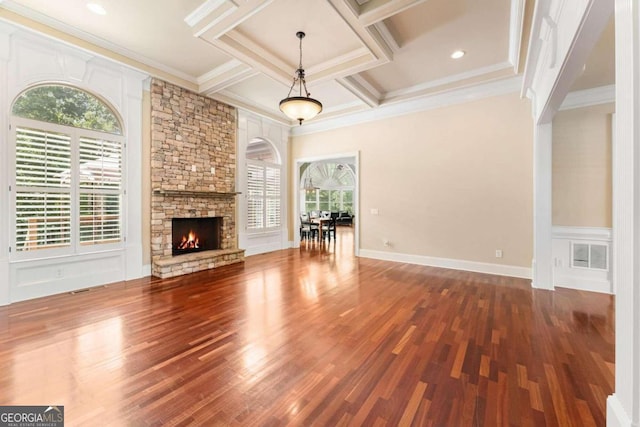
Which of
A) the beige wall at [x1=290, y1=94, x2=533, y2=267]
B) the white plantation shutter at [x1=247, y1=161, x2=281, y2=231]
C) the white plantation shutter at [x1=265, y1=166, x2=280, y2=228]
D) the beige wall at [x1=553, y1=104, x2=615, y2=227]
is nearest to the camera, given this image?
the beige wall at [x1=553, y1=104, x2=615, y2=227]

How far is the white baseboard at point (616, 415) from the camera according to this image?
3.56ft

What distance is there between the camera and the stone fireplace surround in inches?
191

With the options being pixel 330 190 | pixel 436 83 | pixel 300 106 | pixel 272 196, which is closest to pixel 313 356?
pixel 300 106

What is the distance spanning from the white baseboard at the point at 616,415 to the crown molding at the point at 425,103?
5.00 meters

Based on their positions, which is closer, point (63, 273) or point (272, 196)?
point (63, 273)

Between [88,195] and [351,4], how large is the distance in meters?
4.61

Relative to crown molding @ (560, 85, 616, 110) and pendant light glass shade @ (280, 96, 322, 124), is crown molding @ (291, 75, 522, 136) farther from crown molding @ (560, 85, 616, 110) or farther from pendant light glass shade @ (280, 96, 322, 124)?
pendant light glass shade @ (280, 96, 322, 124)

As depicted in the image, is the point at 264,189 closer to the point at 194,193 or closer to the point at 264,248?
the point at 264,248

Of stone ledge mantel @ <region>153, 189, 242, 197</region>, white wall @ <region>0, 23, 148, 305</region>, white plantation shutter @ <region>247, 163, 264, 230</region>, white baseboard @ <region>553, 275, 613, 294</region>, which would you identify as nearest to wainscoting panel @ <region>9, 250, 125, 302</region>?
white wall @ <region>0, 23, 148, 305</region>

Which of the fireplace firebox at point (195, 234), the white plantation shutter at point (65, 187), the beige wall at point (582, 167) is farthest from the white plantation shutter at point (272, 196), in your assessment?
the beige wall at point (582, 167)

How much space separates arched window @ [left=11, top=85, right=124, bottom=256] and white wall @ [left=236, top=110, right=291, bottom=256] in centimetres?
248

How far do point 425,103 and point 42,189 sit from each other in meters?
6.64

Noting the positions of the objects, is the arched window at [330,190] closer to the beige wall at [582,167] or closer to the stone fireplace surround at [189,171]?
the stone fireplace surround at [189,171]

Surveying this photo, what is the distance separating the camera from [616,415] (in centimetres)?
117
